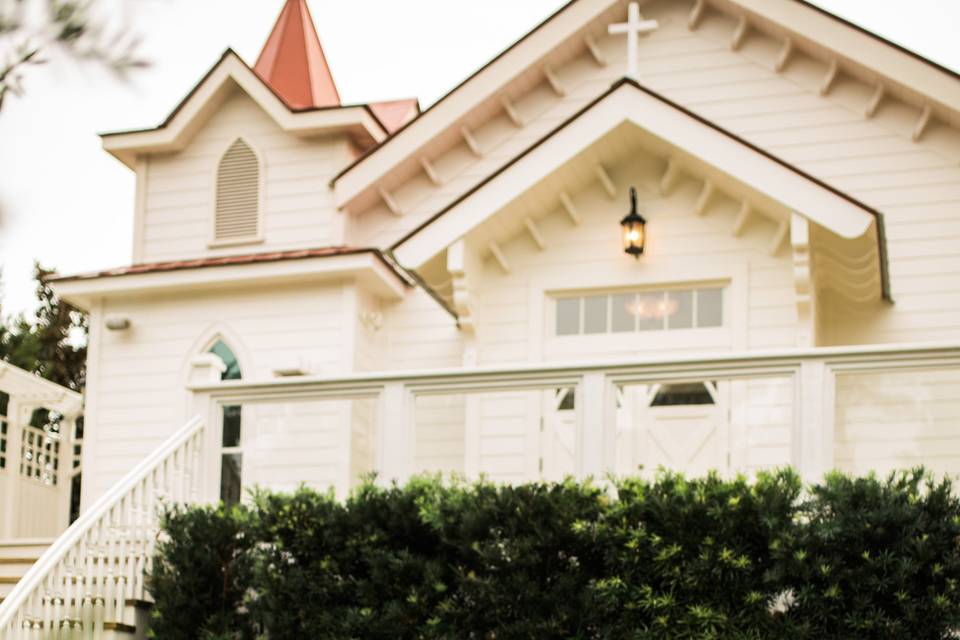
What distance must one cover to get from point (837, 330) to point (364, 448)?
5391 mm

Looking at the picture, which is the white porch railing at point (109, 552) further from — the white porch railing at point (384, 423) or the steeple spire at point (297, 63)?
the steeple spire at point (297, 63)

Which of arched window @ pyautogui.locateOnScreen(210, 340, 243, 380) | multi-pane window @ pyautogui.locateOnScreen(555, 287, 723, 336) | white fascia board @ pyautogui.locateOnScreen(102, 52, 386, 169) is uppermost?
white fascia board @ pyautogui.locateOnScreen(102, 52, 386, 169)

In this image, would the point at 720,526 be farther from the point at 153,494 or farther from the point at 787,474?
the point at 153,494

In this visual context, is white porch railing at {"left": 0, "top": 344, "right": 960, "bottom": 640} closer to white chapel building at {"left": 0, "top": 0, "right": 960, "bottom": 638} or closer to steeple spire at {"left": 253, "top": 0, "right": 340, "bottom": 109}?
white chapel building at {"left": 0, "top": 0, "right": 960, "bottom": 638}

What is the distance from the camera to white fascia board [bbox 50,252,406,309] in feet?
44.9

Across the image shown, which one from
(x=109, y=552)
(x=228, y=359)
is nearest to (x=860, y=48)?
(x=228, y=359)

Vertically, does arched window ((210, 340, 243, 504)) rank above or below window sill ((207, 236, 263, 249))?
below

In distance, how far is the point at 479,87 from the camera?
46.4 feet

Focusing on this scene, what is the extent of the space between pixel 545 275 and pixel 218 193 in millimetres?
Result: 4319

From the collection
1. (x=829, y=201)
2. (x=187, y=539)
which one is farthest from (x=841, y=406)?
(x=187, y=539)

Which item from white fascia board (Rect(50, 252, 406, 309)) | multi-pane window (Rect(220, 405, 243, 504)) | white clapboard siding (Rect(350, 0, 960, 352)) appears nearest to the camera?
multi-pane window (Rect(220, 405, 243, 504))

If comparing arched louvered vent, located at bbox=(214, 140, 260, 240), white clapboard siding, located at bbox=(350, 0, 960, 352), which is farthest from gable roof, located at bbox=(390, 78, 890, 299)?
arched louvered vent, located at bbox=(214, 140, 260, 240)

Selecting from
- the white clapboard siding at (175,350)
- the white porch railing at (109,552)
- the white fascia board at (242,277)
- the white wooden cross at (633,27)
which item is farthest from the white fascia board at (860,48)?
the white porch railing at (109,552)

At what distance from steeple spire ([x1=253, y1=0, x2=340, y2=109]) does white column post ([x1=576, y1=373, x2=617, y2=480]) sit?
862 cm
